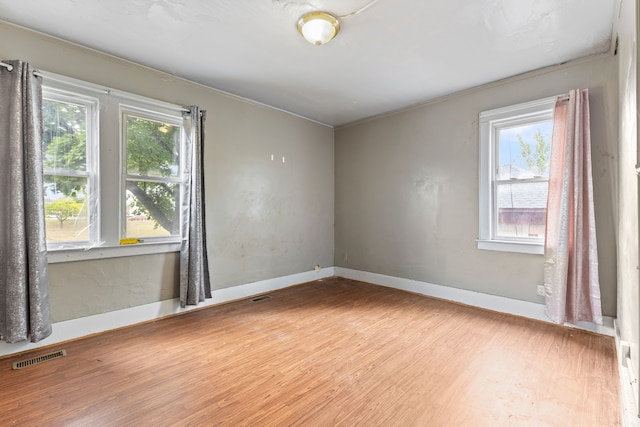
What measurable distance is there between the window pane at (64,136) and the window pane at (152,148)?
363 mm

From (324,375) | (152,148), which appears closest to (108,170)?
(152,148)

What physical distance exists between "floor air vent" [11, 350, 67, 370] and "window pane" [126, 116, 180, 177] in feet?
5.35

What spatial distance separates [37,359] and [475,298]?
4152 millimetres

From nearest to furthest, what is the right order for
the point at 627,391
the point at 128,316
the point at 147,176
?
the point at 627,391 → the point at 128,316 → the point at 147,176

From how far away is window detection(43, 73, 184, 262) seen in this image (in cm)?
254

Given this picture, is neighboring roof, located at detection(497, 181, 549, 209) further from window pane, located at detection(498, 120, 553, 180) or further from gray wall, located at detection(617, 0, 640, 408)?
gray wall, located at detection(617, 0, 640, 408)

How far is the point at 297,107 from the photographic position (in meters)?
4.16

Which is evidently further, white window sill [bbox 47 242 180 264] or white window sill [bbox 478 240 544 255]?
white window sill [bbox 478 240 544 255]

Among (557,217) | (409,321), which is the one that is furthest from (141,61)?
(557,217)

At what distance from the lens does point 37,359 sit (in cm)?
224

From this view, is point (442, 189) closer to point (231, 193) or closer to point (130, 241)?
point (231, 193)

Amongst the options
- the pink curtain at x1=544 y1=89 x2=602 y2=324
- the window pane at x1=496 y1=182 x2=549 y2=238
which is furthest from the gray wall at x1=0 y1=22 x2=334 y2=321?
the pink curtain at x1=544 y1=89 x2=602 y2=324

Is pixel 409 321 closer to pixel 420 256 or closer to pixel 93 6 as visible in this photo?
pixel 420 256

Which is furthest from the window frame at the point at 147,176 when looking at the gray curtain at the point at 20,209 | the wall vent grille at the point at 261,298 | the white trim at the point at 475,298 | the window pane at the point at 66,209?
the white trim at the point at 475,298
